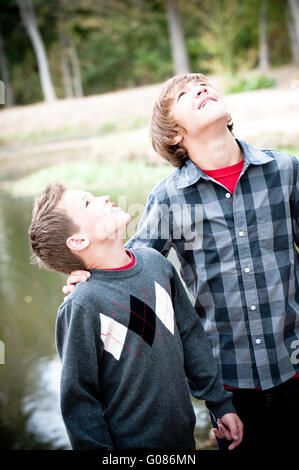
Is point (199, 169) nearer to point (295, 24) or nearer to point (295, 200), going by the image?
point (295, 200)

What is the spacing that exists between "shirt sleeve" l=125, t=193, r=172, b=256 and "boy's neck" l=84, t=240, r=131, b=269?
23cm

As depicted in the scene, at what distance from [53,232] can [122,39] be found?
22.1 m

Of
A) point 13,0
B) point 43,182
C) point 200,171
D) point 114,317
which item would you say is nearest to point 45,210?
point 114,317

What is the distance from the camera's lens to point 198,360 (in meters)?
1.46

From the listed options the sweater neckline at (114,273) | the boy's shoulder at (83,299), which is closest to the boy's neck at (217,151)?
the sweater neckline at (114,273)

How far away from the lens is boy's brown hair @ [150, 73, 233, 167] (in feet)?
5.33

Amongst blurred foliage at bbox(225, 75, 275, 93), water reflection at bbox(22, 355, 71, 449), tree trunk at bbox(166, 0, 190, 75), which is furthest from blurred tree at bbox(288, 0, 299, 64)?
water reflection at bbox(22, 355, 71, 449)

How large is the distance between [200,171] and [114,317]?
0.56m

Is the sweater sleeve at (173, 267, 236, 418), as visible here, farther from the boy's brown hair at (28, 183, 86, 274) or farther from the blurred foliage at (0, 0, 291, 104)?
the blurred foliage at (0, 0, 291, 104)

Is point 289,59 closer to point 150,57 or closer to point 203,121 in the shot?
point 150,57

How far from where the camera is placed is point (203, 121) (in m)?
1.52

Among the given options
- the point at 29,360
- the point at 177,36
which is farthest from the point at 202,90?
the point at 177,36

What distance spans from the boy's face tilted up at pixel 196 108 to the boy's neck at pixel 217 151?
4 cm

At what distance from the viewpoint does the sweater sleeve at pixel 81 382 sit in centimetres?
121
